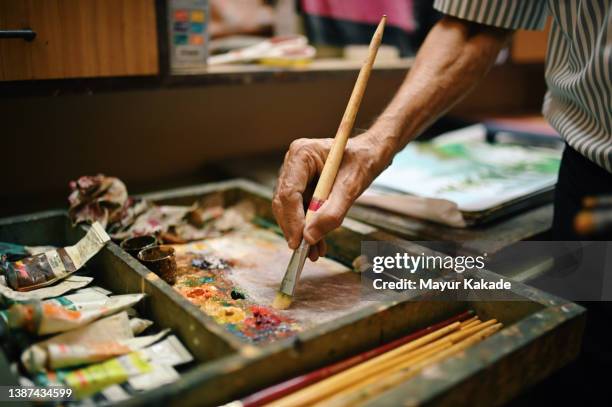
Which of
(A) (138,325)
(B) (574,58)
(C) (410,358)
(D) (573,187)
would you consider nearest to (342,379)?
(C) (410,358)

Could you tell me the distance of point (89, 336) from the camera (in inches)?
33.5

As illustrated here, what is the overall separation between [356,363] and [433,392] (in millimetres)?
180

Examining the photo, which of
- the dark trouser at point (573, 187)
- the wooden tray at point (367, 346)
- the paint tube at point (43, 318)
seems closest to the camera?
the wooden tray at point (367, 346)

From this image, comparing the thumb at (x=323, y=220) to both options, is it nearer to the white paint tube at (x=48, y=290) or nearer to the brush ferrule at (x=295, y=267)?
the brush ferrule at (x=295, y=267)

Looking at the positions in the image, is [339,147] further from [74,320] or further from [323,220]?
[74,320]

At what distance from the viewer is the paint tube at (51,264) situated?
104cm

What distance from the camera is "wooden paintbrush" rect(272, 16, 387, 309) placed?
1036 millimetres

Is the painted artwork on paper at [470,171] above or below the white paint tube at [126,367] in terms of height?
above

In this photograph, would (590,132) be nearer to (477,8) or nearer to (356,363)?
(477,8)

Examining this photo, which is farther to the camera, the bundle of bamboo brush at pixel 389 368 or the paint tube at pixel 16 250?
the paint tube at pixel 16 250

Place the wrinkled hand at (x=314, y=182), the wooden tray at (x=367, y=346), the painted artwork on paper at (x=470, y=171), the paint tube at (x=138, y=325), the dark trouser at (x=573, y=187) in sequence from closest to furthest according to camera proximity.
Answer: the wooden tray at (x=367, y=346) → the paint tube at (x=138, y=325) → the wrinkled hand at (x=314, y=182) → the dark trouser at (x=573, y=187) → the painted artwork on paper at (x=470, y=171)

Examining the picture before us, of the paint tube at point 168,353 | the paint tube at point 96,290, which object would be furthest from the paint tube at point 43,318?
the paint tube at point 96,290

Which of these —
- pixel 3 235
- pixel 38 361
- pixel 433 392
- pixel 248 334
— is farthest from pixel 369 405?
pixel 3 235

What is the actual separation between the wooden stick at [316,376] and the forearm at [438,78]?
0.44 meters
